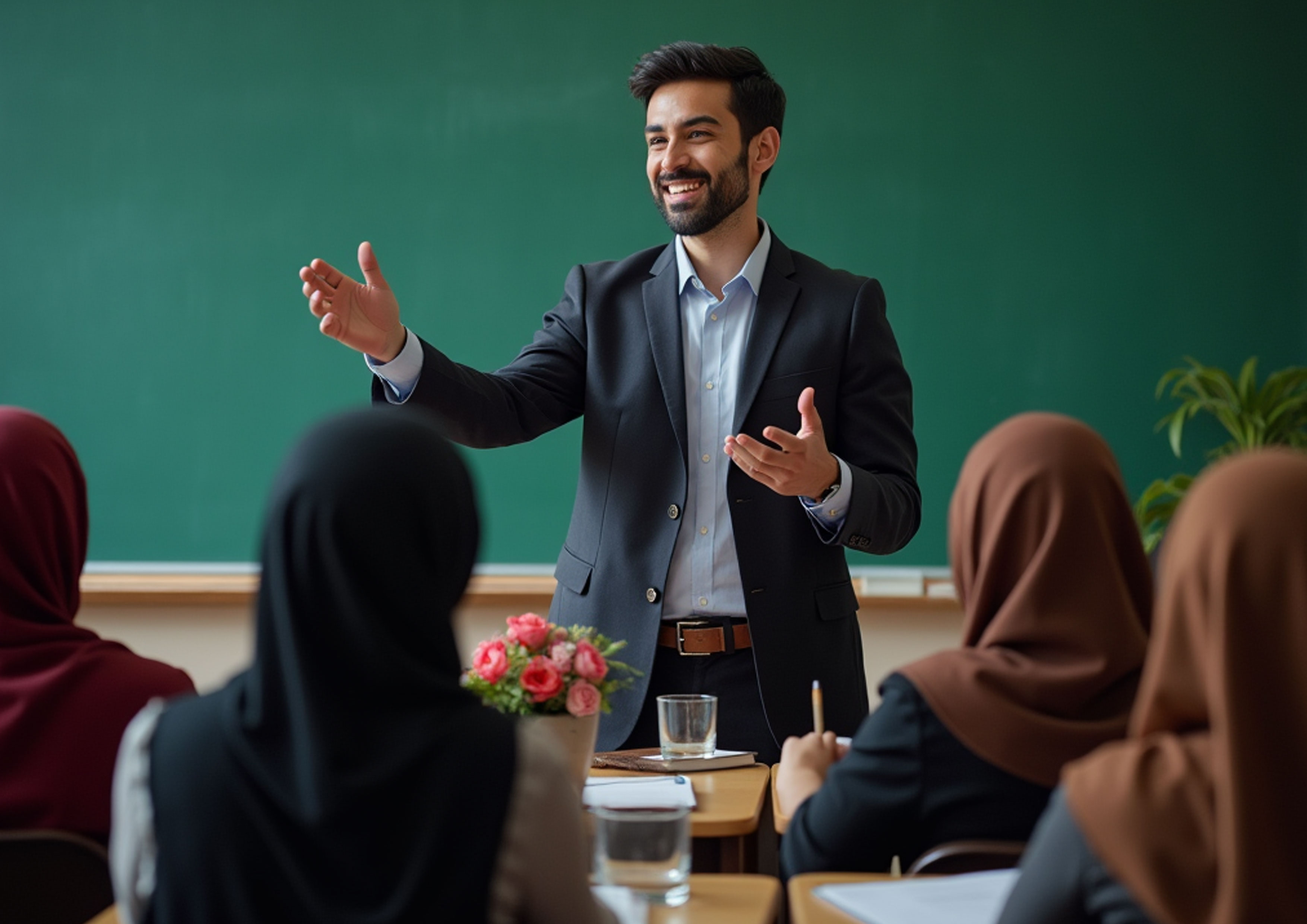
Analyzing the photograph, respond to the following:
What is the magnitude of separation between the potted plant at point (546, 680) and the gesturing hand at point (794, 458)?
0.51 m

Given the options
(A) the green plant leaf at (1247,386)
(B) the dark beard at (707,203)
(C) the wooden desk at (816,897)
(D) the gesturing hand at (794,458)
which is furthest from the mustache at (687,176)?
(A) the green plant leaf at (1247,386)

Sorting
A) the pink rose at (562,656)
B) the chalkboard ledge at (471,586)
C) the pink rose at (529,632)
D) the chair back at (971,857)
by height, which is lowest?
the chalkboard ledge at (471,586)

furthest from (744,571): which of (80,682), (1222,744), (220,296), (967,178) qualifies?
(220,296)

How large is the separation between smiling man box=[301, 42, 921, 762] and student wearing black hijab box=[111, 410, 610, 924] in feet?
3.94

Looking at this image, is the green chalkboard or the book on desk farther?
the green chalkboard

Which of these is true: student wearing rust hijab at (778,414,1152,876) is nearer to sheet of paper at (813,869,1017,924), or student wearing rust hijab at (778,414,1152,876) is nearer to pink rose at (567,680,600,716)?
sheet of paper at (813,869,1017,924)

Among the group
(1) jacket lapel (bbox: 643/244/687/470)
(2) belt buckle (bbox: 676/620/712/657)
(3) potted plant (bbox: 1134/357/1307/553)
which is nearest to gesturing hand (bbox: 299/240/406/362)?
(1) jacket lapel (bbox: 643/244/687/470)

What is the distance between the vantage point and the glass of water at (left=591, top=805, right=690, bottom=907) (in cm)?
141

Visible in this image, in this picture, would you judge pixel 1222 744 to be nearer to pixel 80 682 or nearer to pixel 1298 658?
pixel 1298 658

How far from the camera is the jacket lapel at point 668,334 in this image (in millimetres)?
2650

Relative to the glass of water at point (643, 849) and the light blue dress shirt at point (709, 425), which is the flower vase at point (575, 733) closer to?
the glass of water at point (643, 849)

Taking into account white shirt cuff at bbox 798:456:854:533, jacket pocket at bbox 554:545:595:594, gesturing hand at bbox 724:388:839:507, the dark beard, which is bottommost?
jacket pocket at bbox 554:545:595:594

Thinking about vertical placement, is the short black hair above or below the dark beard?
above

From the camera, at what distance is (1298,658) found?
A: 103 cm
